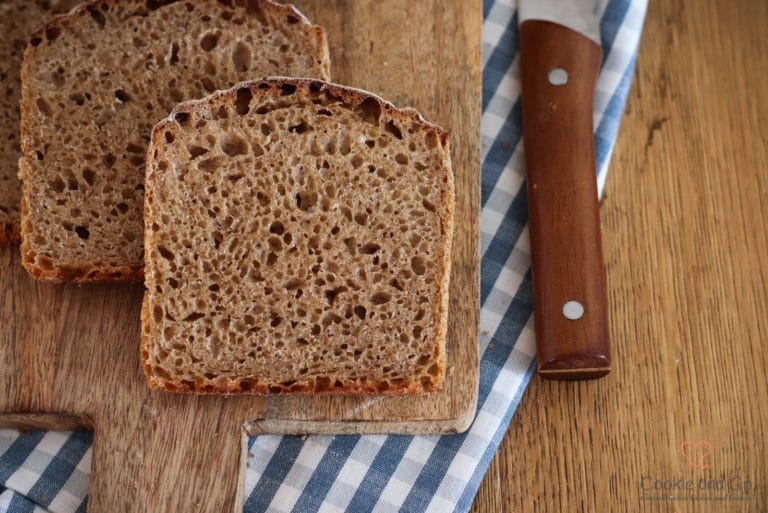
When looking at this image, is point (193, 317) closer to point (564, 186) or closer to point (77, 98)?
point (77, 98)

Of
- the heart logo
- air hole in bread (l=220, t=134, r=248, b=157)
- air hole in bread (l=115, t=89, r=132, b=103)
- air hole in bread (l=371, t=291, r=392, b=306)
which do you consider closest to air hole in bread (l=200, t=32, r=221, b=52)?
air hole in bread (l=115, t=89, r=132, b=103)

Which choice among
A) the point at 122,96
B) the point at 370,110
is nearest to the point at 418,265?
the point at 370,110

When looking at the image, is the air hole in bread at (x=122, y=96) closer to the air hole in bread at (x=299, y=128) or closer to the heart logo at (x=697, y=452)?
the air hole in bread at (x=299, y=128)

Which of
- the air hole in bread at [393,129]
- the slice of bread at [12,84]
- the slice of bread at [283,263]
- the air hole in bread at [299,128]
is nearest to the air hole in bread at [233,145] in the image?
the slice of bread at [283,263]

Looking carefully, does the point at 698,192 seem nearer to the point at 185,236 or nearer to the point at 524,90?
the point at 524,90

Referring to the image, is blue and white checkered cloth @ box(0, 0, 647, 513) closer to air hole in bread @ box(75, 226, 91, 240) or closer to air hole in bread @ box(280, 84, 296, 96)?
air hole in bread @ box(75, 226, 91, 240)

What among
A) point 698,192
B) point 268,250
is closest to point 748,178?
point 698,192
